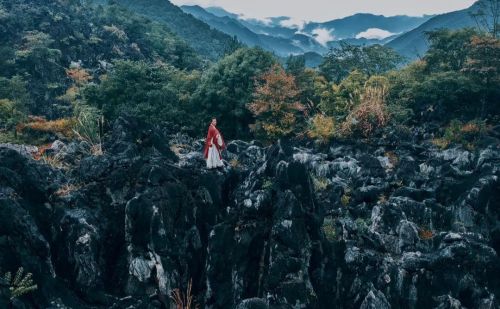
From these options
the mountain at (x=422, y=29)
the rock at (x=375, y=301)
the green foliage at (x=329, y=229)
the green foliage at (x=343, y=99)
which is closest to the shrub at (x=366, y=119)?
the green foliage at (x=343, y=99)

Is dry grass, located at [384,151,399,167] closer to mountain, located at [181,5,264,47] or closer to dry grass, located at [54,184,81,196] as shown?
dry grass, located at [54,184,81,196]

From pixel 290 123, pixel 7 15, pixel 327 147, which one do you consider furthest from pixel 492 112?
pixel 7 15

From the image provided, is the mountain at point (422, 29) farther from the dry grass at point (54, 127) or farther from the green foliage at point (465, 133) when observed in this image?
the dry grass at point (54, 127)

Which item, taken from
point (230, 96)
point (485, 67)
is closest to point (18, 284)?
point (230, 96)

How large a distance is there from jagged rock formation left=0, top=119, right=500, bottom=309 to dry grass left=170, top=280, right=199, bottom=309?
21 centimetres

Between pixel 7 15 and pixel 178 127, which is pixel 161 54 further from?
pixel 178 127

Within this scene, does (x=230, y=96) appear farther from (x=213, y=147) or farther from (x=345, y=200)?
(x=345, y=200)

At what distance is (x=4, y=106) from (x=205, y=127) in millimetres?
9135

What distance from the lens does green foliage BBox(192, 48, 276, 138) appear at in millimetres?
23359

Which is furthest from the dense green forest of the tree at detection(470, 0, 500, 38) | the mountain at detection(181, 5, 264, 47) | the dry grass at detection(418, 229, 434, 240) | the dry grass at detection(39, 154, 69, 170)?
the mountain at detection(181, 5, 264, 47)

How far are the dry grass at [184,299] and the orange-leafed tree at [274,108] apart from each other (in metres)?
11.1

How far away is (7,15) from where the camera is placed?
119ft

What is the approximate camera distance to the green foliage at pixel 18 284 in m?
8.92

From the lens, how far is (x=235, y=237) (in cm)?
1190
